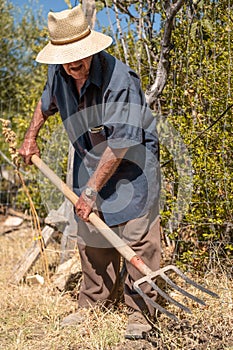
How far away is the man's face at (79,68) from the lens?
3.29 meters

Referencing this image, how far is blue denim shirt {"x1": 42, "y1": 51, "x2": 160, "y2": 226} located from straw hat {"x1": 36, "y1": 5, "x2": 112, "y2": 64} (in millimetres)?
149

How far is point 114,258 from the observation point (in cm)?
393

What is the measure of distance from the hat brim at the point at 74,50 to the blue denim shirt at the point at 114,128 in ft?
0.43

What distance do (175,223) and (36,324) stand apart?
1.34 m

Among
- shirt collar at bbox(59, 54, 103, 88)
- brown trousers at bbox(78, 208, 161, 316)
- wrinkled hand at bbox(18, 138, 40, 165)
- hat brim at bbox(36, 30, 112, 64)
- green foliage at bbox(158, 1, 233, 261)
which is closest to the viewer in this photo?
hat brim at bbox(36, 30, 112, 64)

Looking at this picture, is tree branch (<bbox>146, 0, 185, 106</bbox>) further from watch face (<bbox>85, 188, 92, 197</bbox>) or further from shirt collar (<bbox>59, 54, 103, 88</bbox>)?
watch face (<bbox>85, 188, 92, 197</bbox>)

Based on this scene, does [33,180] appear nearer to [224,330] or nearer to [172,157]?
[172,157]

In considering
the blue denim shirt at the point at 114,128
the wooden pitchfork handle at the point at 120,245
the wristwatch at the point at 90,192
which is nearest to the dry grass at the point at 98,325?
the wooden pitchfork handle at the point at 120,245

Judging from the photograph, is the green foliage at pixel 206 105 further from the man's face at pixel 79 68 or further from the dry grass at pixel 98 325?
the man's face at pixel 79 68

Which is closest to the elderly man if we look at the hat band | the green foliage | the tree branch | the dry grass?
the hat band

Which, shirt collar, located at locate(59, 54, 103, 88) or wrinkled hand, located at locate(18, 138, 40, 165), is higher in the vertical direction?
shirt collar, located at locate(59, 54, 103, 88)

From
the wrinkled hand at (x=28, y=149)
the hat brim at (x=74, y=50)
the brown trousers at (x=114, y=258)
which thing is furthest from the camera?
the wrinkled hand at (x=28, y=149)

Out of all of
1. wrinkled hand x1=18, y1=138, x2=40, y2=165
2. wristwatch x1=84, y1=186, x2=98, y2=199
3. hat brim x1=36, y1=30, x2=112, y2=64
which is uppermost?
hat brim x1=36, y1=30, x2=112, y2=64

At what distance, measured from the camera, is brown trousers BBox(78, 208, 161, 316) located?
3.56 meters
